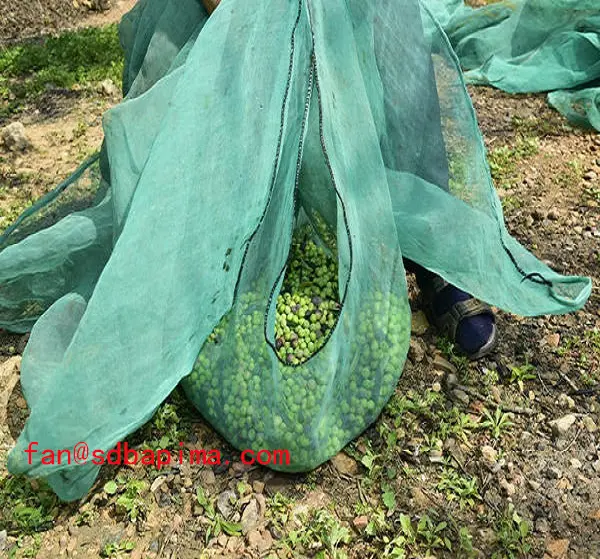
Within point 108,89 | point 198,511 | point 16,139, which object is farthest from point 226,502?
point 108,89

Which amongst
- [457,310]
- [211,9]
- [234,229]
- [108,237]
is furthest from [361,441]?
[211,9]

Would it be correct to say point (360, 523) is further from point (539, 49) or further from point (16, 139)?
point (539, 49)

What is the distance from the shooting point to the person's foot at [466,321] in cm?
215

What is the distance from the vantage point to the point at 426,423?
2.02 metres

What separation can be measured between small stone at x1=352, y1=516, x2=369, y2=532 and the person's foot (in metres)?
0.61

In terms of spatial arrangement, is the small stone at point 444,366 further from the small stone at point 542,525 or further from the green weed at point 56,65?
the green weed at point 56,65

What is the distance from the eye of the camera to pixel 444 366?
2164 millimetres

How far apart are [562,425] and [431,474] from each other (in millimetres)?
374

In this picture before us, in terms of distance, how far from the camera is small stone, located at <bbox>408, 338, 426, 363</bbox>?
2.17 meters

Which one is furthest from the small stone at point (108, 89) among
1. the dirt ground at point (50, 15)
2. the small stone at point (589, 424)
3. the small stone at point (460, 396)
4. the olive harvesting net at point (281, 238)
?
the small stone at point (589, 424)

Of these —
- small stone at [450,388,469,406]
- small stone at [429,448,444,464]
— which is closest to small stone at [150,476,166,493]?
small stone at [429,448,444,464]

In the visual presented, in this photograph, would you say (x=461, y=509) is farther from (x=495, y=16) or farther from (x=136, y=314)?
(x=495, y=16)

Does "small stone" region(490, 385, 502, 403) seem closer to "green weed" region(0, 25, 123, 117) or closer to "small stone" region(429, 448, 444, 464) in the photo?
"small stone" region(429, 448, 444, 464)

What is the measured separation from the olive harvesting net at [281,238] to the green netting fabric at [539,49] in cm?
175
